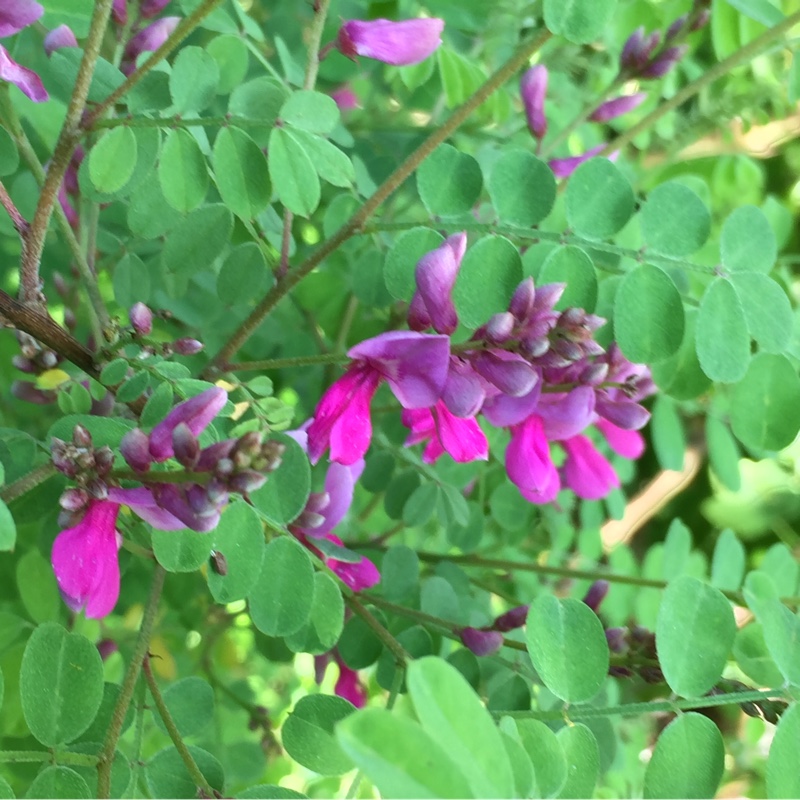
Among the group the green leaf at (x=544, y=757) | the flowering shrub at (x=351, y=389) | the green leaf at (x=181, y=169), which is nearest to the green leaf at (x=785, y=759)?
the flowering shrub at (x=351, y=389)

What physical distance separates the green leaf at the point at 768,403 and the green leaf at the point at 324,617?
11.7 inches

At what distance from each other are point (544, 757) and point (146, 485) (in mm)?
238

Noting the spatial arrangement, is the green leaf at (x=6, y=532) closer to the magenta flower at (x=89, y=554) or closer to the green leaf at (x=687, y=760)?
the magenta flower at (x=89, y=554)

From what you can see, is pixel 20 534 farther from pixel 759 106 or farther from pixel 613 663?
pixel 759 106

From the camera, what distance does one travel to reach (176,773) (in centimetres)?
50

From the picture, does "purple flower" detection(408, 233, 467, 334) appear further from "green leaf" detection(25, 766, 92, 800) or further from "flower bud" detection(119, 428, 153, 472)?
"green leaf" detection(25, 766, 92, 800)

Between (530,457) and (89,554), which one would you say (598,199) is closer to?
(530,457)

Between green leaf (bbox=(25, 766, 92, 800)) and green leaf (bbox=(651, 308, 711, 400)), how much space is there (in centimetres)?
43

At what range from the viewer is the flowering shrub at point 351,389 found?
0.43 m

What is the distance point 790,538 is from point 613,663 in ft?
3.84

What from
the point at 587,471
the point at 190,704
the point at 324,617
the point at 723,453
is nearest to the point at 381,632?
the point at 324,617

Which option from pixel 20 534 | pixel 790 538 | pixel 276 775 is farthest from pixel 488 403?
pixel 790 538

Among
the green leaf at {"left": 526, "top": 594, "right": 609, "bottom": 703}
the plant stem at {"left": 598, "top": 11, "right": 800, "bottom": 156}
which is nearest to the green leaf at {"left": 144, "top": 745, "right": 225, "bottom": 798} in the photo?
the green leaf at {"left": 526, "top": 594, "right": 609, "bottom": 703}

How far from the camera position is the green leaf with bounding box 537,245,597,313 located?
1.65 feet
